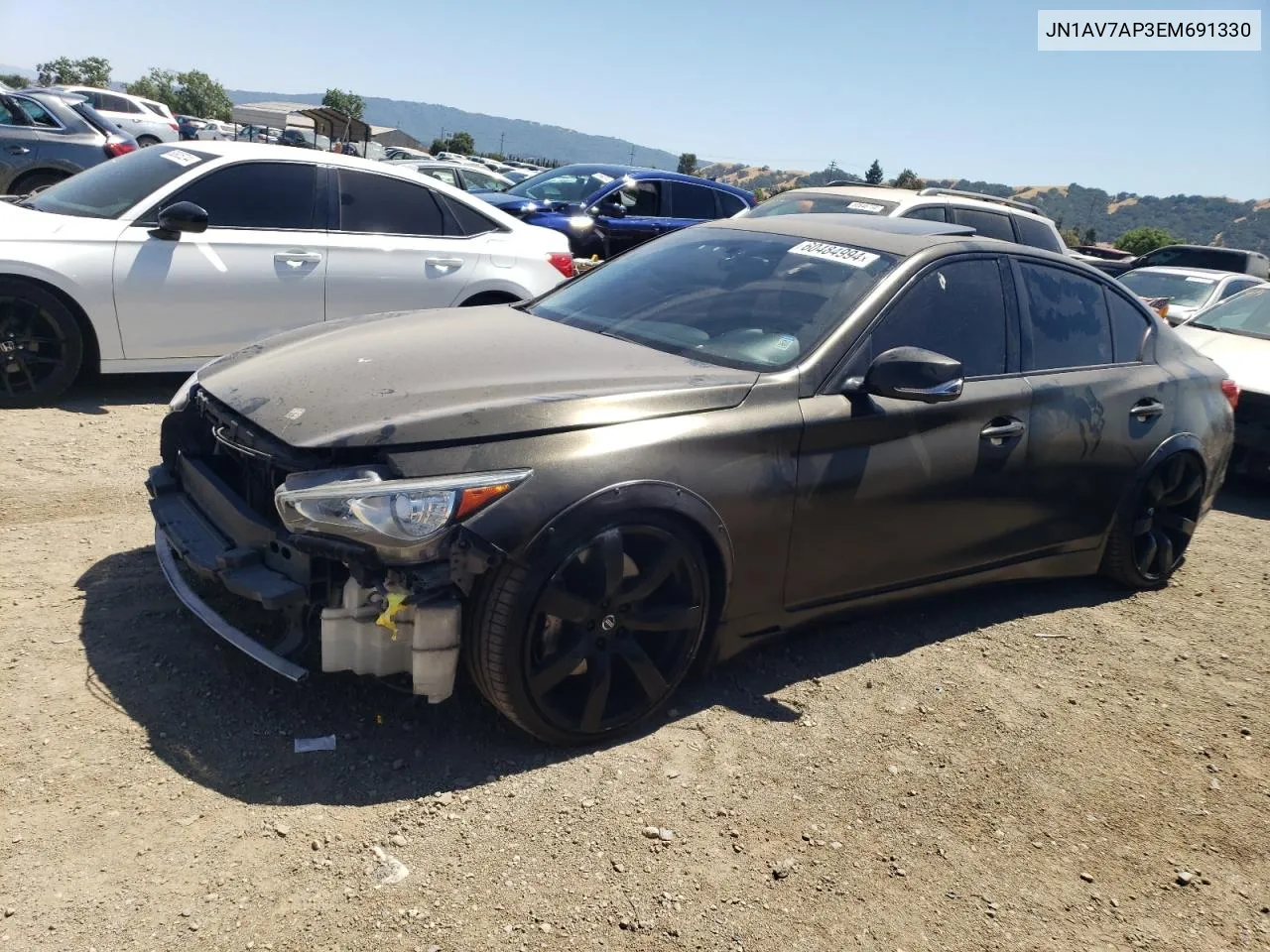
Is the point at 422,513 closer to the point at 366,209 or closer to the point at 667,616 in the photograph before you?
the point at 667,616

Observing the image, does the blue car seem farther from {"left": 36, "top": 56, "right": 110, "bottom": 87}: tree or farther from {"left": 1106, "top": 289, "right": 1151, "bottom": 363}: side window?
{"left": 36, "top": 56, "right": 110, "bottom": 87}: tree

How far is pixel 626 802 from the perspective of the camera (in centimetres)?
293

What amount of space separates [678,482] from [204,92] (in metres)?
85.3

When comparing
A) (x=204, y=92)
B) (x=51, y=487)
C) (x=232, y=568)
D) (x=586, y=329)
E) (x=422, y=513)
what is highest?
(x=204, y=92)

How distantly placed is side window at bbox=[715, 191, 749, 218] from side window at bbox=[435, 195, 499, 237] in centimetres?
638

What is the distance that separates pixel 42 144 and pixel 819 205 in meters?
8.72

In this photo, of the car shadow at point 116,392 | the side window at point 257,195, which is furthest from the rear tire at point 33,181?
the side window at point 257,195

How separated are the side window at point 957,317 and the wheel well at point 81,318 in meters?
4.61

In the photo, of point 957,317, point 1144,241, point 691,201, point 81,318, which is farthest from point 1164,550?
point 1144,241

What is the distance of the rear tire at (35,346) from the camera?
5.70 metres

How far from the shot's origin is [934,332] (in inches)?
153

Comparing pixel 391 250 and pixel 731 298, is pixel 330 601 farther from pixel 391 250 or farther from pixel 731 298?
pixel 391 250

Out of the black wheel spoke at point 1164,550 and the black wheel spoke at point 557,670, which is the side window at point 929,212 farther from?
the black wheel spoke at point 557,670

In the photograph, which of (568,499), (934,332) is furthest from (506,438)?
(934,332)
